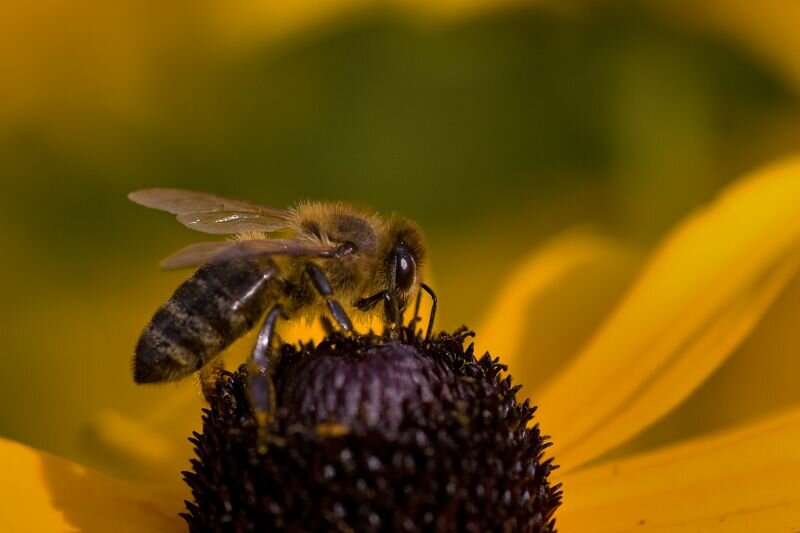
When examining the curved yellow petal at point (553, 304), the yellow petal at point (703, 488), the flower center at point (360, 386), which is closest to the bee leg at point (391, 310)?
the flower center at point (360, 386)

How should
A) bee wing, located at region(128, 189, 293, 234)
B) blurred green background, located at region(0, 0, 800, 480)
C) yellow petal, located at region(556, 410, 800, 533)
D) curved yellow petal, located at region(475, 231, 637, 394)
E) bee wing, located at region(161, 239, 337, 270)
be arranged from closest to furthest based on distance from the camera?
bee wing, located at region(161, 239, 337, 270), yellow petal, located at region(556, 410, 800, 533), bee wing, located at region(128, 189, 293, 234), curved yellow petal, located at region(475, 231, 637, 394), blurred green background, located at region(0, 0, 800, 480)

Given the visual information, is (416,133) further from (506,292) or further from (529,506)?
(529,506)

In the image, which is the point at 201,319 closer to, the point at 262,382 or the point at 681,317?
the point at 262,382

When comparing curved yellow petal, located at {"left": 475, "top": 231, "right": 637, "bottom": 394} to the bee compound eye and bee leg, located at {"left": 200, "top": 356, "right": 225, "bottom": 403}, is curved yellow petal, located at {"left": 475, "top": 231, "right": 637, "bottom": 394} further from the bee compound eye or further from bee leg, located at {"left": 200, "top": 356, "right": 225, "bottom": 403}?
bee leg, located at {"left": 200, "top": 356, "right": 225, "bottom": 403}

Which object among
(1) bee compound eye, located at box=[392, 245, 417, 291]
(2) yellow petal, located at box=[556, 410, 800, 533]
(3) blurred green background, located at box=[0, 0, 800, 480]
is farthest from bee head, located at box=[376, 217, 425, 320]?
(3) blurred green background, located at box=[0, 0, 800, 480]

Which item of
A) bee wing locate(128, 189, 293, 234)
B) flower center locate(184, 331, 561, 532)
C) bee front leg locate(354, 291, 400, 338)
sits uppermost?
bee wing locate(128, 189, 293, 234)

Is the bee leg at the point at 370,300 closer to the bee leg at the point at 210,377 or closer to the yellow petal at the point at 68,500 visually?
the bee leg at the point at 210,377

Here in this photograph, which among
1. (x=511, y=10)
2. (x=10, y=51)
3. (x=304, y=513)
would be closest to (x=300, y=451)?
(x=304, y=513)

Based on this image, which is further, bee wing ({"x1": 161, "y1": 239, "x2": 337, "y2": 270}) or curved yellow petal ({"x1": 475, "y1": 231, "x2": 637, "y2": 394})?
curved yellow petal ({"x1": 475, "y1": 231, "x2": 637, "y2": 394})
